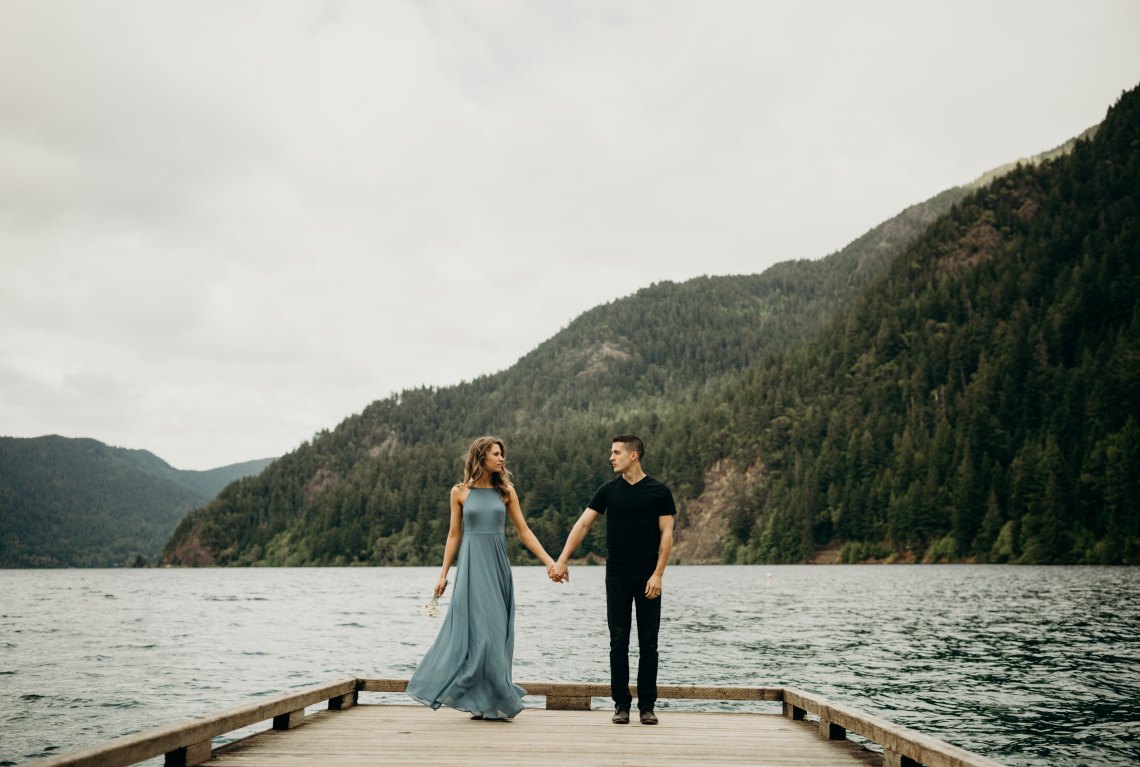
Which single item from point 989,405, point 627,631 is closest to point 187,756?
point 627,631

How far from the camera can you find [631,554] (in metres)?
11.1

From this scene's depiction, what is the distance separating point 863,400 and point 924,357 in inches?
527

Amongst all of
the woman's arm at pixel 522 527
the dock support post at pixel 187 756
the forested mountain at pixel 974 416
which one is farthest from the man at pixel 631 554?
the forested mountain at pixel 974 416

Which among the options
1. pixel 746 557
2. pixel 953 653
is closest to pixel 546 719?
pixel 953 653

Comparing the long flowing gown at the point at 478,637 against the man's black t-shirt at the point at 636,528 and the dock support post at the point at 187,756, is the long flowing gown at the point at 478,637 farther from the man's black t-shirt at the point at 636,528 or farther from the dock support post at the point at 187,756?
the dock support post at the point at 187,756

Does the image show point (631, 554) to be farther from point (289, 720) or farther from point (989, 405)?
point (989, 405)

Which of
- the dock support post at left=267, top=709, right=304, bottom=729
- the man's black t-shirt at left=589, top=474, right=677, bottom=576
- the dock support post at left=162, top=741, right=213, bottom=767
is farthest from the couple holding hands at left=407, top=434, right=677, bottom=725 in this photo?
the dock support post at left=162, top=741, right=213, bottom=767

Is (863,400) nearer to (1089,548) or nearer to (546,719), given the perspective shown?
(1089,548)

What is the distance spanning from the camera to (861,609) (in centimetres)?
5584

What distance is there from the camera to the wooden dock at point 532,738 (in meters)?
8.25

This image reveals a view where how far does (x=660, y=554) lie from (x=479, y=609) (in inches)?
87.1

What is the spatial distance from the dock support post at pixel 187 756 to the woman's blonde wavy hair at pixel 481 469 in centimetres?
409

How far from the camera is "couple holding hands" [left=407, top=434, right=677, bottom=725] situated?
11.1 metres

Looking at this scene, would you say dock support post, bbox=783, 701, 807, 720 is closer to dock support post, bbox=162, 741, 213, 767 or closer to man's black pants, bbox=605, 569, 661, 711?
man's black pants, bbox=605, 569, 661, 711
